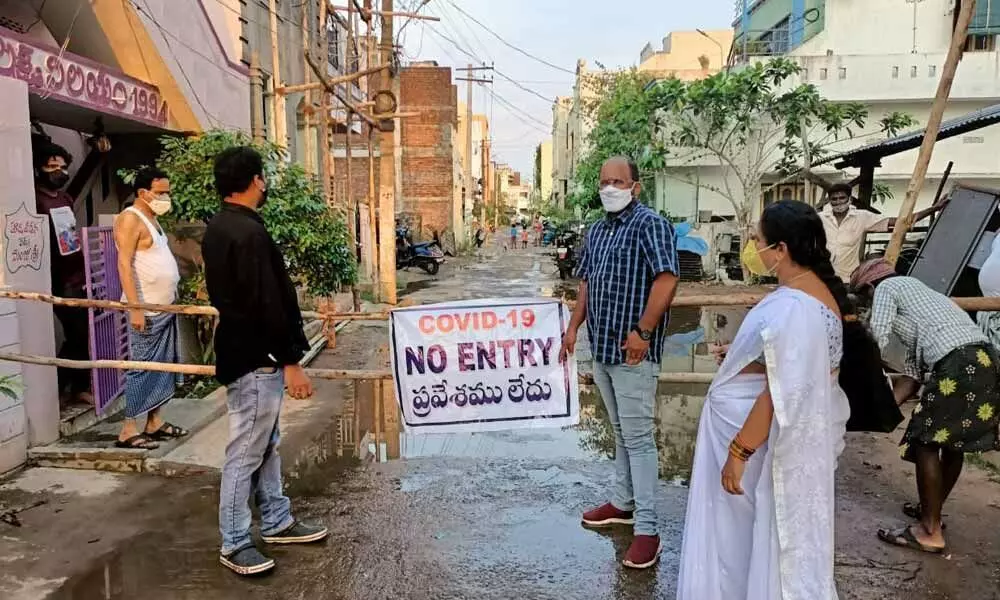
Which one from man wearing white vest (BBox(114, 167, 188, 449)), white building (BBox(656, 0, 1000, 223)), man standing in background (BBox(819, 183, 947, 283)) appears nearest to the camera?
man wearing white vest (BBox(114, 167, 188, 449))

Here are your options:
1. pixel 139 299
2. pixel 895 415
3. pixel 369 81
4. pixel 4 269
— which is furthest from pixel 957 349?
pixel 369 81

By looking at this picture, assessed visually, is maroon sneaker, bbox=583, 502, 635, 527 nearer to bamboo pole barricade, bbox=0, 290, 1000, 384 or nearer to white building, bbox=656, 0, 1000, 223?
bamboo pole barricade, bbox=0, 290, 1000, 384

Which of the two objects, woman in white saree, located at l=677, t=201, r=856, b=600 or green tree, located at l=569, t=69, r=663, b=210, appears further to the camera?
green tree, located at l=569, t=69, r=663, b=210

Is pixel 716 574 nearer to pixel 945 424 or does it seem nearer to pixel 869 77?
pixel 945 424

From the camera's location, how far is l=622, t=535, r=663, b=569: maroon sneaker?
144 inches

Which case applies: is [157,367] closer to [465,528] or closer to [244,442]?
[244,442]

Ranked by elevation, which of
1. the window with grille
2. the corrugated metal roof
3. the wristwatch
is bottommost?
the wristwatch

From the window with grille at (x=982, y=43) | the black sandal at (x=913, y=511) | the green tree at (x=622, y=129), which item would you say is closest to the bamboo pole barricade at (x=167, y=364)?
the black sandal at (x=913, y=511)

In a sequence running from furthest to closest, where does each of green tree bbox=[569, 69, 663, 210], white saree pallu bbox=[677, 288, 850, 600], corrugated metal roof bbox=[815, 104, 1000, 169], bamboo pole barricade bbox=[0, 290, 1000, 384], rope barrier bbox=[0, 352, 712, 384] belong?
1. green tree bbox=[569, 69, 663, 210]
2. corrugated metal roof bbox=[815, 104, 1000, 169]
3. rope barrier bbox=[0, 352, 712, 384]
4. bamboo pole barricade bbox=[0, 290, 1000, 384]
5. white saree pallu bbox=[677, 288, 850, 600]

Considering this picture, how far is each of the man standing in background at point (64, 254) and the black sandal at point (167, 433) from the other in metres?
0.91

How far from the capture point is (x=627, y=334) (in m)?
3.63

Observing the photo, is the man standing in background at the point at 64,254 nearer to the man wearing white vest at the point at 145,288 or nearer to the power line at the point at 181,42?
the man wearing white vest at the point at 145,288

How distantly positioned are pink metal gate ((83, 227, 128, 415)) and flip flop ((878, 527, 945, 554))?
5.04 m

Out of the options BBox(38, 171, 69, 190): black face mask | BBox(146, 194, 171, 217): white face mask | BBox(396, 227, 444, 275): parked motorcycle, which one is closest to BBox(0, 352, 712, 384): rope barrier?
BBox(146, 194, 171, 217): white face mask
